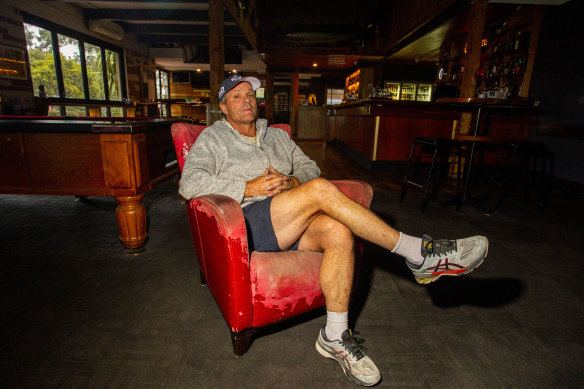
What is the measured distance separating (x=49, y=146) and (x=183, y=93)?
15405 mm

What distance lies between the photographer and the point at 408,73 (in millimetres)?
10461

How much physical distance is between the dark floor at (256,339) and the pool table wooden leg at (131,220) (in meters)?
0.12

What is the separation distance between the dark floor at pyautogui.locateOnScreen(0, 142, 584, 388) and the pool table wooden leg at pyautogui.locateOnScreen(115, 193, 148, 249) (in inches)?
4.5

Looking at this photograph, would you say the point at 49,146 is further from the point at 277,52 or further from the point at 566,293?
the point at 277,52

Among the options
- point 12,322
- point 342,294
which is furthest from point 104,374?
point 342,294

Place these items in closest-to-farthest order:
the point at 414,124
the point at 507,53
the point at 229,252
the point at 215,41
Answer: the point at 229,252 → the point at 215,41 → the point at 414,124 → the point at 507,53

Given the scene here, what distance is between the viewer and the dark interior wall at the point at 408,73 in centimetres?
1041

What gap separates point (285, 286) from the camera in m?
1.22

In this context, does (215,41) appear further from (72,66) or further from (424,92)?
(424,92)

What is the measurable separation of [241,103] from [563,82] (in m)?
5.52

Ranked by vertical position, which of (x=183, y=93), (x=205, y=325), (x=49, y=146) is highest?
(x=183, y=93)

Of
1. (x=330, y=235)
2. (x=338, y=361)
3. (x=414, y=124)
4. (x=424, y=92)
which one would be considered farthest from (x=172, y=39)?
(x=338, y=361)

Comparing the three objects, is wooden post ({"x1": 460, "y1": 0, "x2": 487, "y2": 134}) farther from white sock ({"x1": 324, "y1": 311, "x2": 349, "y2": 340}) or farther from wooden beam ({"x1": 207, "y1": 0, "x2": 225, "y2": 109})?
white sock ({"x1": 324, "y1": 311, "x2": 349, "y2": 340})

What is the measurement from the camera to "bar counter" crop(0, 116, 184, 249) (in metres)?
1.87
